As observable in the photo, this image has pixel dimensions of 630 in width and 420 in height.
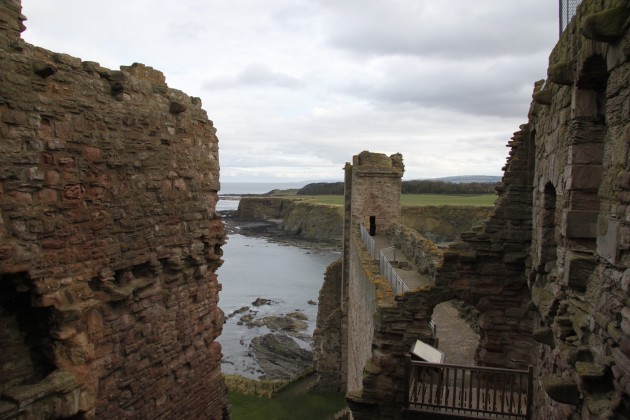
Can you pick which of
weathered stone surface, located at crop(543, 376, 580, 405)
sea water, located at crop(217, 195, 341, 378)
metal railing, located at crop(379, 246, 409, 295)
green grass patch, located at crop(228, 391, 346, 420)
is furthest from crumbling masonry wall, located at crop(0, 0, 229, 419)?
sea water, located at crop(217, 195, 341, 378)

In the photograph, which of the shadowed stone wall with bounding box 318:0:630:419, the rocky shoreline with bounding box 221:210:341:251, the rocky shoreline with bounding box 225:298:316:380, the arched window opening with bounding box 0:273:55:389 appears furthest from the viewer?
the rocky shoreline with bounding box 221:210:341:251

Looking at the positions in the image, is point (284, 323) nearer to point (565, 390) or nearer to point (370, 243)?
point (370, 243)

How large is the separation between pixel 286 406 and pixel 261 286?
24102 mm

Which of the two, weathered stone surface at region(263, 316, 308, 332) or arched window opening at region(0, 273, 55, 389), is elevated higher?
arched window opening at region(0, 273, 55, 389)

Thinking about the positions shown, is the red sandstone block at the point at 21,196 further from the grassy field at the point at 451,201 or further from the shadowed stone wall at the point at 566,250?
the grassy field at the point at 451,201

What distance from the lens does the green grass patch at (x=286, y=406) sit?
18844 millimetres

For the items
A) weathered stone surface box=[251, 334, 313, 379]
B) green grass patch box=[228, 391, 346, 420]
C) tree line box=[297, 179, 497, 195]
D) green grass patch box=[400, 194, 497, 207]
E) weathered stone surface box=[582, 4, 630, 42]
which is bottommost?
weathered stone surface box=[251, 334, 313, 379]

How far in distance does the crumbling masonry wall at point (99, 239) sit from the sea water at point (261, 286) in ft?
64.7

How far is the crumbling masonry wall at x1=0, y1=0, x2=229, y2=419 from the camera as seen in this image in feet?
16.0

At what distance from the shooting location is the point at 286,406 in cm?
1989

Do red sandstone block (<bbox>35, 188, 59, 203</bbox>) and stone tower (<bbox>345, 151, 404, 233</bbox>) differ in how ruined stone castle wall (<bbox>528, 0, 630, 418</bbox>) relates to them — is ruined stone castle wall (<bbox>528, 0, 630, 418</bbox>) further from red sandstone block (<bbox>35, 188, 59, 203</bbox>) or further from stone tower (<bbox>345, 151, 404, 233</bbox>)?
stone tower (<bbox>345, 151, 404, 233</bbox>)

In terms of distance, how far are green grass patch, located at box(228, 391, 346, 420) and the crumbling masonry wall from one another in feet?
38.8

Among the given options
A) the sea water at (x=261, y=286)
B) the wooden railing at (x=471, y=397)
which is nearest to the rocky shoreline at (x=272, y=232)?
the sea water at (x=261, y=286)

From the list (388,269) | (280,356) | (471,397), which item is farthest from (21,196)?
(280,356)
